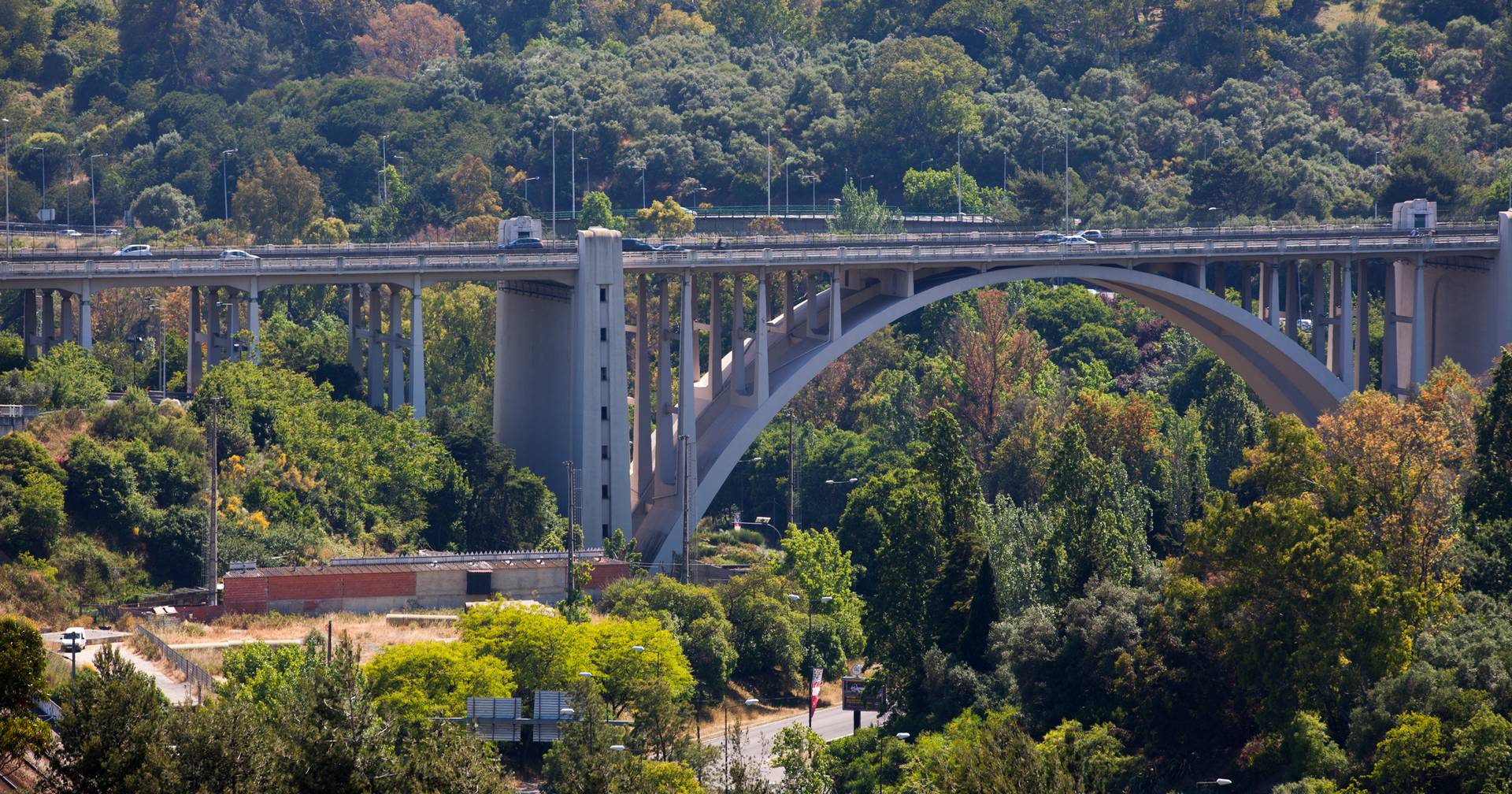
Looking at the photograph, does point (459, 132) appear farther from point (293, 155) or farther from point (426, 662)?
point (426, 662)

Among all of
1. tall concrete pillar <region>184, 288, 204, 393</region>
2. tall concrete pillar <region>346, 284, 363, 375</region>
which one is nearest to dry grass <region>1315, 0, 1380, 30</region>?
tall concrete pillar <region>346, 284, 363, 375</region>

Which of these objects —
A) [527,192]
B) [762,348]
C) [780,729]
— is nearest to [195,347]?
[762,348]

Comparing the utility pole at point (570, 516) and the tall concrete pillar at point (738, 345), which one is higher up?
the tall concrete pillar at point (738, 345)

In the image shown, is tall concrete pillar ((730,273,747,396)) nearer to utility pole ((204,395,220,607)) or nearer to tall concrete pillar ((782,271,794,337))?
tall concrete pillar ((782,271,794,337))

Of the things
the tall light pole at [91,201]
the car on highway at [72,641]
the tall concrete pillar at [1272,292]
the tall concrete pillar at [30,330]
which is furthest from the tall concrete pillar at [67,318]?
the tall light pole at [91,201]

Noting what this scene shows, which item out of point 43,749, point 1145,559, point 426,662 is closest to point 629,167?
point 1145,559

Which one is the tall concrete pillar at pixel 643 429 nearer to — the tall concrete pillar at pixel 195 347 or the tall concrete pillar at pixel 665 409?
the tall concrete pillar at pixel 665 409

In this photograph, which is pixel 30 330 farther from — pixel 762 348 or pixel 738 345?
pixel 762 348
